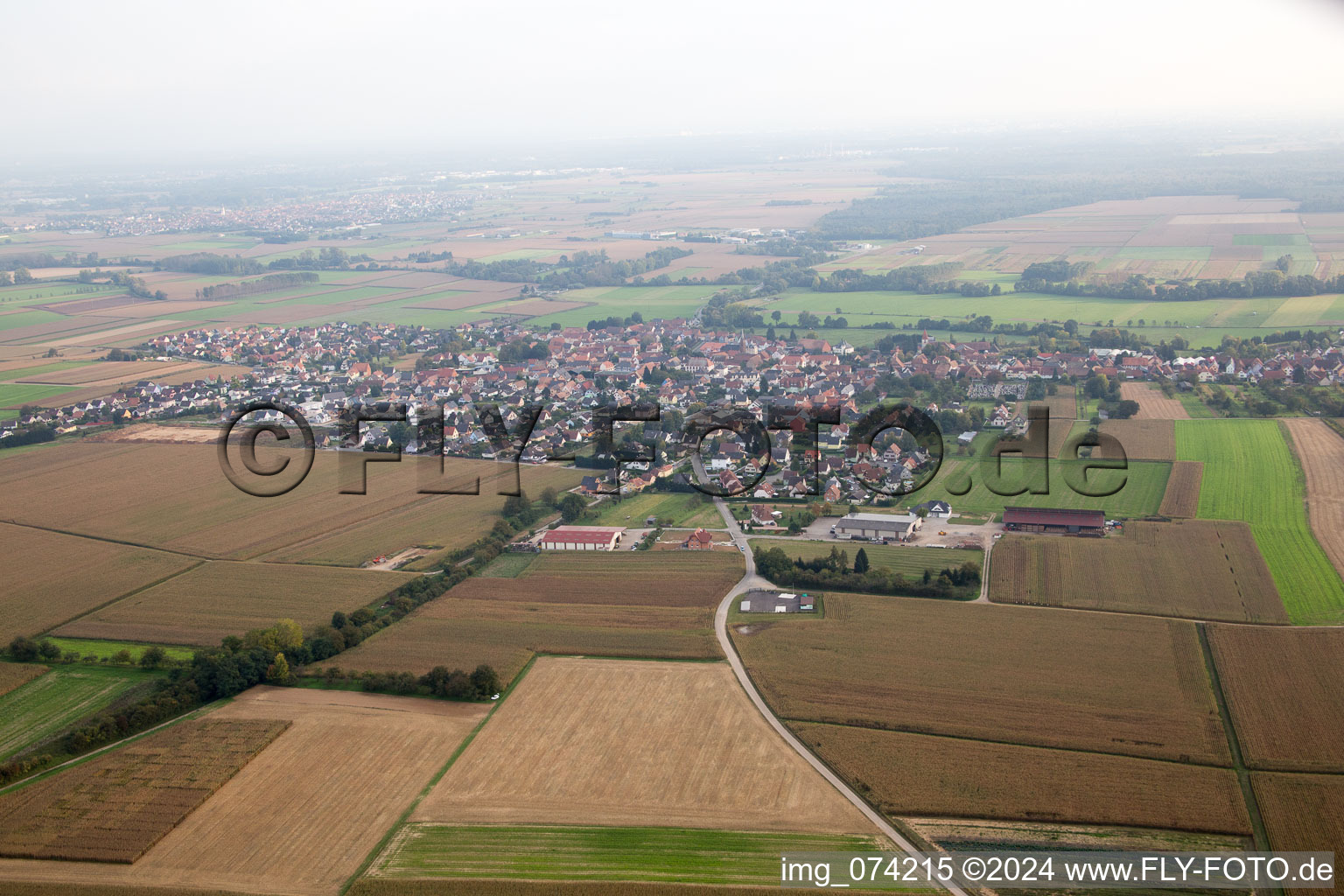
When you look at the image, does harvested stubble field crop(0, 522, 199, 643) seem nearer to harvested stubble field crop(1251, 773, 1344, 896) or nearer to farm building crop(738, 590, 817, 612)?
farm building crop(738, 590, 817, 612)

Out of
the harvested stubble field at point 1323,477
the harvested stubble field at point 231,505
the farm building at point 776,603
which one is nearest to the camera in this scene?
the farm building at point 776,603

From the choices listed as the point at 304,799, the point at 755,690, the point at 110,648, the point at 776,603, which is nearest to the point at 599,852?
the point at 304,799

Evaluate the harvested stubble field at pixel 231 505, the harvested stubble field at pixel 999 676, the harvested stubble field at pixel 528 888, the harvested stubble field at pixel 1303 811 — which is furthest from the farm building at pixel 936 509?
the harvested stubble field at pixel 528 888

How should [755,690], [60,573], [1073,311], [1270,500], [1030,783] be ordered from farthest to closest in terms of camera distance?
[1073,311] < [1270,500] < [60,573] < [755,690] < [1030,783]

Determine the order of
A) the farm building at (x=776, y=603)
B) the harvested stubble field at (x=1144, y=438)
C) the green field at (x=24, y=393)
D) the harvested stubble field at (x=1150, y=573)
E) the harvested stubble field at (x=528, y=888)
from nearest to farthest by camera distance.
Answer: the harvested stubble field at (x=528, y=888) < the harvested stubble field at (x=1150, y=573) < the farm building at (x=776, y=603) < the harvested stubble field at (x=1144, y=438) < the green field at (x=24, y=393)

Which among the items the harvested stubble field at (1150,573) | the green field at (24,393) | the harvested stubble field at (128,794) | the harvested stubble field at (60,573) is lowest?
the harvested stubble field at (128,794)

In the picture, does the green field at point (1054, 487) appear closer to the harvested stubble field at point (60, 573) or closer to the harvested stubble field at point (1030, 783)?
the harvested stubble field at point (1030, 783)

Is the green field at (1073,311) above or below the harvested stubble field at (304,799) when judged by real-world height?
above

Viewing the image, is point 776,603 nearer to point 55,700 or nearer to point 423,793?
point 423,793
